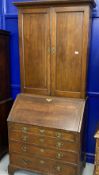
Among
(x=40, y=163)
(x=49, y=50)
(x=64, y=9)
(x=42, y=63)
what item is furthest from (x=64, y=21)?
(x=40, y=163)

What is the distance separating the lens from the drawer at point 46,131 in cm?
206

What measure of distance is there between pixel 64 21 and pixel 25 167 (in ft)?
5.48

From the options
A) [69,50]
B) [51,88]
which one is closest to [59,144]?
[51,88]

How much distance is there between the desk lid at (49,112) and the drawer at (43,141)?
150 mm

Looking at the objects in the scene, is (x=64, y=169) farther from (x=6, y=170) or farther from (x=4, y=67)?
(x=4, y=67)

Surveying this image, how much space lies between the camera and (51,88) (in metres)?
2.32

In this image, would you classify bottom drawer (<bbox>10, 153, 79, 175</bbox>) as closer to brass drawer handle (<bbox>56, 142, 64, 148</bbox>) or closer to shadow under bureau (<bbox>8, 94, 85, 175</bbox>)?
shadow under bureau (<bbox>8, 94, 85, 175</bbox>)

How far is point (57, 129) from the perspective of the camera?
2.09 metres

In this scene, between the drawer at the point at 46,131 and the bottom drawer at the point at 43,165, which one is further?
the bottom drawer at the point at 43,165

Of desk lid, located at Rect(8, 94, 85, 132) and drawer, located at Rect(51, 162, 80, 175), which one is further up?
desk lid, located at Rect(8, 94, 85, 132)

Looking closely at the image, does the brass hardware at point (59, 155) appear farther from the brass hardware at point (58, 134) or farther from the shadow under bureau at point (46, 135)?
the brass hardware at point (58, 134)

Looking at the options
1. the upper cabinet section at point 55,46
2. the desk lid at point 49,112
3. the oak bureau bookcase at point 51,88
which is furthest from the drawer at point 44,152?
→ the upper cabinet section at point 55,46

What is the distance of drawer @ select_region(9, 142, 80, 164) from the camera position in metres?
2.12

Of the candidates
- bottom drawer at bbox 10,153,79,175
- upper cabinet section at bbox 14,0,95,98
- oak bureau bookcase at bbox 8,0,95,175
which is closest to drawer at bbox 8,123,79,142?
oak bureau bookcase at bbox 8,0,95,175
